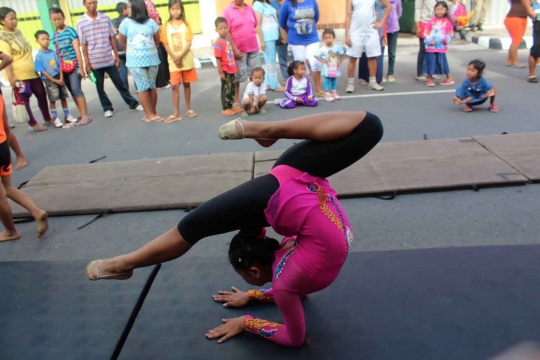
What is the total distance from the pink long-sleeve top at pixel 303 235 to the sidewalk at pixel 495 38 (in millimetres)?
9406

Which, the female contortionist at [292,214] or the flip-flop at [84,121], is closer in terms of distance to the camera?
the female contortionist at [292,214]

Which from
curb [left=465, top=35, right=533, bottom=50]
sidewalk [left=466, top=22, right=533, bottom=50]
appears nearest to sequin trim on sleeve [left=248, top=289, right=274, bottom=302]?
curb [left=465, top=35, right=533, bottom=50]

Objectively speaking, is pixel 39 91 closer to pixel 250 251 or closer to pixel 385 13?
pixel 385 13

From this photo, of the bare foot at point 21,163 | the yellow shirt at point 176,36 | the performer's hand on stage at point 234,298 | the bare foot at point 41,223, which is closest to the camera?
the performer's hand on stage at point 234,298

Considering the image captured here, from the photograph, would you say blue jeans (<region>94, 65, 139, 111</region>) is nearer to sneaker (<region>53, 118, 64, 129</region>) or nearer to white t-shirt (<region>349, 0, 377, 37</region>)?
sneaker (<region>53, 118, 64, 129</region>)

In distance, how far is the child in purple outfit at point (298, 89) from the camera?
6055 millimetres

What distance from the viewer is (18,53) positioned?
566cm

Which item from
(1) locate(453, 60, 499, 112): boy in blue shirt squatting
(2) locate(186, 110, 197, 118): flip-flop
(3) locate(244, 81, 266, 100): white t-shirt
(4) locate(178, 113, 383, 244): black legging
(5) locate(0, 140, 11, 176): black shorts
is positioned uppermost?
(4) locate(178, 113, 383, 244): black legging

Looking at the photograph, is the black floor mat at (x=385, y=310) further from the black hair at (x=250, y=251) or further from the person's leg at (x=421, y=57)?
the person's leg at (x=421, y=57)

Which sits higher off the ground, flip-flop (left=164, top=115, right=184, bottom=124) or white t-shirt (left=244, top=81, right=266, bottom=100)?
white t-shirt (left=244, top=81, right=266, bottom=100)

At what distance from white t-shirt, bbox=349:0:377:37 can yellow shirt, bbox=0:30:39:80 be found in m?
4.31

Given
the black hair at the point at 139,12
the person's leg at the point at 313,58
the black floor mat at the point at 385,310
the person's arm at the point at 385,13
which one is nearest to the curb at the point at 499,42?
the person's arm at the point at 385,13

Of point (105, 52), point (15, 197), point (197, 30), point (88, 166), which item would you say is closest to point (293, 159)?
point (15, 197)

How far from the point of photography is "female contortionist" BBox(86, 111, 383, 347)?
1.76 m
